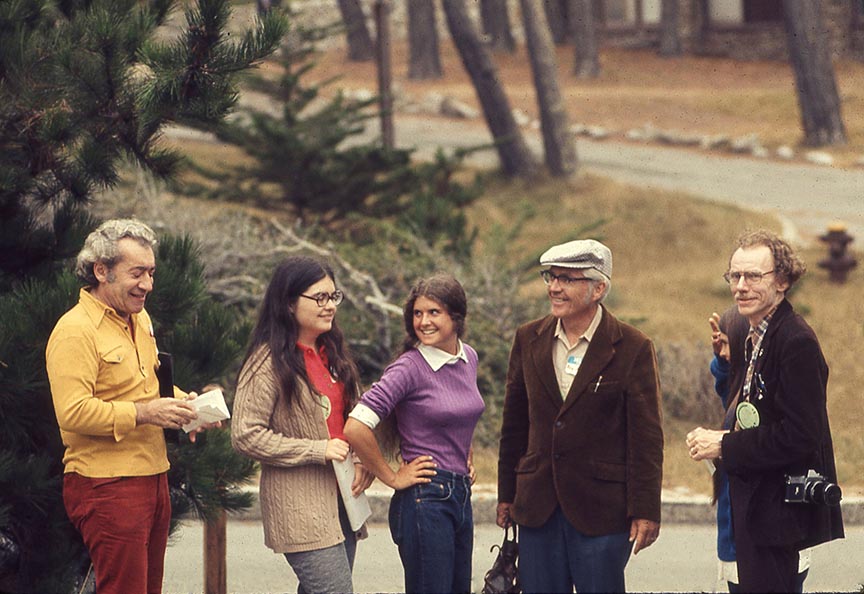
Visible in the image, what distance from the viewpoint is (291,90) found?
16.1 meters

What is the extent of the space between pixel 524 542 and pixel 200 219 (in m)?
8.02

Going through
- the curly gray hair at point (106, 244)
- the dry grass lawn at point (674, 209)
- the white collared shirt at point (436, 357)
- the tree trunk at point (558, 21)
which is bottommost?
the dry grass lawn at point (674, 209)

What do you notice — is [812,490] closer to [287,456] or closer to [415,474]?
[415,474]

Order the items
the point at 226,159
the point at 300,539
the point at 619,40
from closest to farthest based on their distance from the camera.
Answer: the point at 300,539 < the point at 226,159 < the point at 619,40

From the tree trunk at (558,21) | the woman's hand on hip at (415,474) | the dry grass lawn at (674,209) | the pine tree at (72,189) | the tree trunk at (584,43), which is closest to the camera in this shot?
the woman's hand on hip at (415,474)

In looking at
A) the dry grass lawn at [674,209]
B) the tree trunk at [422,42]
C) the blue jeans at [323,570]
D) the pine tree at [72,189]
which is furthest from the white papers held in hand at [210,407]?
the tree trunk at [422,42]

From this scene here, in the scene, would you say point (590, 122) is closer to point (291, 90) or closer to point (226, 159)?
point (226, 159)

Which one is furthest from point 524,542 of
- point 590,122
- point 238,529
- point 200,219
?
point 590,122

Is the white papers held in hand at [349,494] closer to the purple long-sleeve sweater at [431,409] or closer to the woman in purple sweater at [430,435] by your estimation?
the woman in purple sweater at [430,435]

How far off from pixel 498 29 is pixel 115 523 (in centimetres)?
3236

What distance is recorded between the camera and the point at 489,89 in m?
21.9

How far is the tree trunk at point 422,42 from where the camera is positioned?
33.2 metres

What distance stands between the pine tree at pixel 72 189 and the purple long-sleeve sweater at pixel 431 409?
112 cm

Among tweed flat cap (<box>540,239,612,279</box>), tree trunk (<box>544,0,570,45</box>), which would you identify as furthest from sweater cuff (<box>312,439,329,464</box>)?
tree trunk (<box>544,0,570,45</box>)
